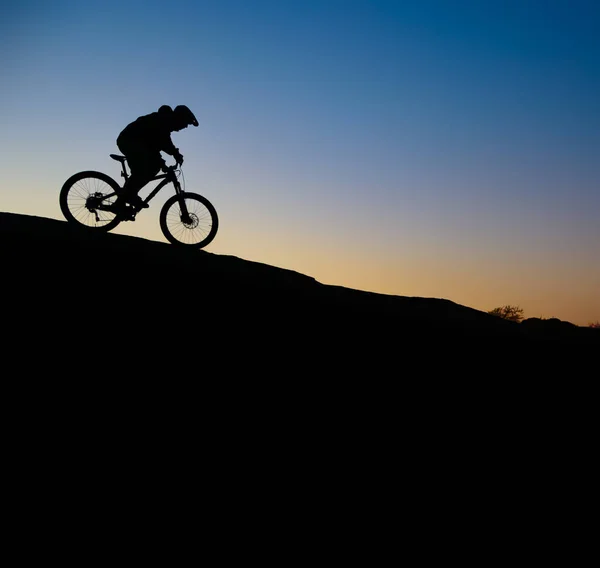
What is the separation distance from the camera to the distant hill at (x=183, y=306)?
17.1 feet


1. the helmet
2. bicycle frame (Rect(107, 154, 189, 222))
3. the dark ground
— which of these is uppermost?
the helmet

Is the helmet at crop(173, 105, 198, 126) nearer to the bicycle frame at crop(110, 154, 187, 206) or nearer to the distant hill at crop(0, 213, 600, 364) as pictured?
the bicycle frame at crop(110, 154, 187, 206)

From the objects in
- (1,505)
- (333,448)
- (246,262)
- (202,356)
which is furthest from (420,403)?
(246,262)

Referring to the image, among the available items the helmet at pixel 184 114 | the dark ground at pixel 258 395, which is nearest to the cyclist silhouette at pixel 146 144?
the helmet at pixel 184 114

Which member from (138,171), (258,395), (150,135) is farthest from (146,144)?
(258,395)

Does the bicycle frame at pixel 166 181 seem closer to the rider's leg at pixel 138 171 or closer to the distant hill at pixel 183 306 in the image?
the rider's leg at pixel 138 171

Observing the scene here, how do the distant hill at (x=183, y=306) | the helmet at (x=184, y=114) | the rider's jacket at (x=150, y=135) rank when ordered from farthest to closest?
1. the rider's jacket at (x=150, y=135)
2. the helmet at (x=184, y=114)
3. the distant hill at (x=183, y=306)

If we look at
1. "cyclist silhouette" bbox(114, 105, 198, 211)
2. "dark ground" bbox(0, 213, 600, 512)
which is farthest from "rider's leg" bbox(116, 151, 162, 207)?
"dark ground" bbox(0, 213, 600, 512)

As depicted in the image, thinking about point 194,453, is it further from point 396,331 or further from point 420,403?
point 396,331

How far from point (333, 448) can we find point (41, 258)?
4.25m

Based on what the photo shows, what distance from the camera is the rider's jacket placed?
9492mm

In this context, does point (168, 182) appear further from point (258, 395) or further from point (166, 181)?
point (258, 395)

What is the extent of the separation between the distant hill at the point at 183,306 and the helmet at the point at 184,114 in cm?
273

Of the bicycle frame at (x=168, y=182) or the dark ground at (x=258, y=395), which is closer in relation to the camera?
the dark ground at (x=258, y=395)
